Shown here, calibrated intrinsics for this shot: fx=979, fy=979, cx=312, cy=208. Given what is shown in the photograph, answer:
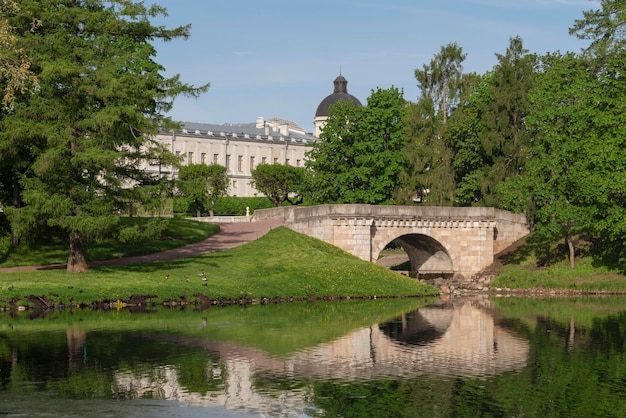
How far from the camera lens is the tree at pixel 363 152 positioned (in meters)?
75.5

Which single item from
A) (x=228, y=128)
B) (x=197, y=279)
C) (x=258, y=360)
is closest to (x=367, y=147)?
(x=197, y=279)

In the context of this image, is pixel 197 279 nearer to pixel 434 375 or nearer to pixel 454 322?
pixel 454 322

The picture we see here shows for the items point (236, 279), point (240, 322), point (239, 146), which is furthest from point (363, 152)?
point (239, 146)

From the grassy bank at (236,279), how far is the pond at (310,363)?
3.01m

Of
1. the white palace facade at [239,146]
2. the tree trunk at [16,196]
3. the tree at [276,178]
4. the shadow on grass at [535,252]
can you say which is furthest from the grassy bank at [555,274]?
the white palace facade at [239,146]

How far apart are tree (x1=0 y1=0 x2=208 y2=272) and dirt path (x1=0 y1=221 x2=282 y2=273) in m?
5.69

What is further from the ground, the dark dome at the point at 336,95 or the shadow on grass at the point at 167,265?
the dark dome at the point at 336,95

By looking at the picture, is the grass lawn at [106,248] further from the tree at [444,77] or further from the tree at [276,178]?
the tree at [276,178]

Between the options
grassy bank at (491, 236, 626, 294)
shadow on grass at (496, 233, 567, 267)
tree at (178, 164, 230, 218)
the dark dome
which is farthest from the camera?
the dark dome

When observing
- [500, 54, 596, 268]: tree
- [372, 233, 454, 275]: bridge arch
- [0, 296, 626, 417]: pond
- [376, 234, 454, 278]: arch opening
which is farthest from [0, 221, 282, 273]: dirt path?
[500, 54, 596, 268]: tree

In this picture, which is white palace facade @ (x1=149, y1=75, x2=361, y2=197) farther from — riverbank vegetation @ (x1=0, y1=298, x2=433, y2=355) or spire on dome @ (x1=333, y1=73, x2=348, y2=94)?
riverbank vegetation @ (x1=0, y1=298, x2=433, y2=355)

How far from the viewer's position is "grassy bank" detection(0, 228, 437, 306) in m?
43.7

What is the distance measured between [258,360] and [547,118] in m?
38.1

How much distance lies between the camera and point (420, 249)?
228 feet
